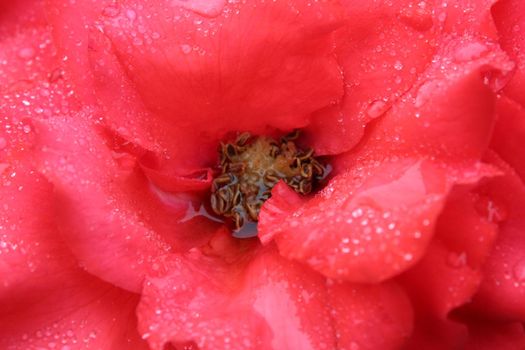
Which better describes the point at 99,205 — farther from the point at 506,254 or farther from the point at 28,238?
the point at 506,254

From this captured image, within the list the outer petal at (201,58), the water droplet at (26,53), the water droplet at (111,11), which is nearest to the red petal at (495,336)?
the outer petal at (201,58)

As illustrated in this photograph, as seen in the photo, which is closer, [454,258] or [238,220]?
[454,258]

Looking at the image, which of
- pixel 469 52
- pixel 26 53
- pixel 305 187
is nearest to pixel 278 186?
pixel 305 187

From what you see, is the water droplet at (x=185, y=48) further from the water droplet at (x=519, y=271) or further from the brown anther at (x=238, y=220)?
the water droplet at (x=519, y=271)

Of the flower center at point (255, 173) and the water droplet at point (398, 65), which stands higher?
the water droplet at point (398, 65)

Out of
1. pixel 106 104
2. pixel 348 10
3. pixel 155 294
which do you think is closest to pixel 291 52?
pixel 348 10

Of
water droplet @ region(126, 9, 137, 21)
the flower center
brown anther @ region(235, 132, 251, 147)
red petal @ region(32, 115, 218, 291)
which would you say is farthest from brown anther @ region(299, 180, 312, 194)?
water droplet @ region(126, 9, 137, 21)
